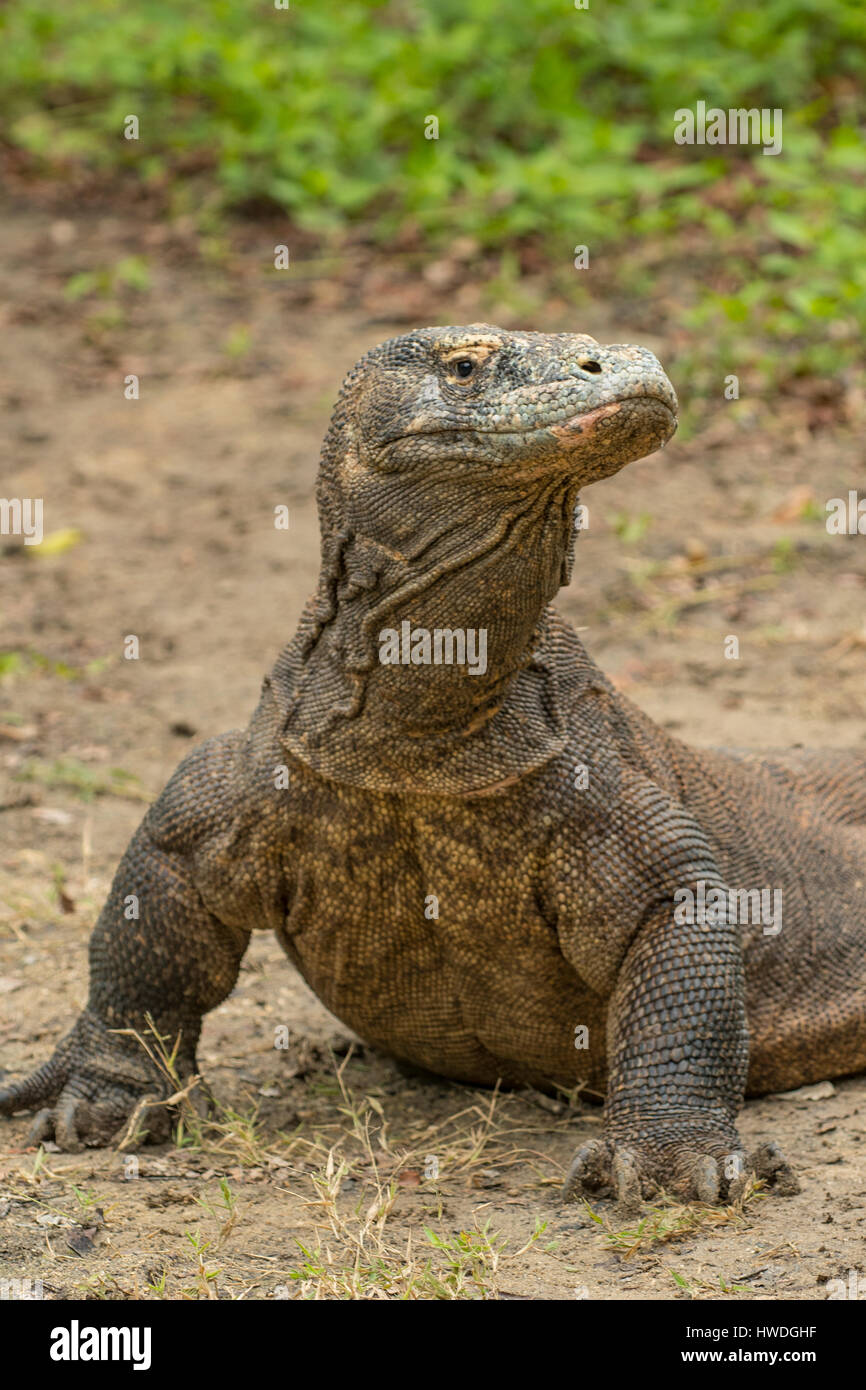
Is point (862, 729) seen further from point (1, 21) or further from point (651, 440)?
point (1, 21)

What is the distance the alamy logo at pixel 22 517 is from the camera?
399 inches

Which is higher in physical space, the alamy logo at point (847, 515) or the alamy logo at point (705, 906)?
the alamy logo at point (847, 515)

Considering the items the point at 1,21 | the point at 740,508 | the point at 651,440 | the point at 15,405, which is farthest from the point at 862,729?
the point at 1,21

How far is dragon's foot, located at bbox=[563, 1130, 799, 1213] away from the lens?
13.4 ft

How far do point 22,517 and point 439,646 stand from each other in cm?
679

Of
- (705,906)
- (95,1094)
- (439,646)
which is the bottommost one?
(95,1094)

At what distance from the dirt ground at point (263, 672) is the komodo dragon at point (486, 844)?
0.77 feet

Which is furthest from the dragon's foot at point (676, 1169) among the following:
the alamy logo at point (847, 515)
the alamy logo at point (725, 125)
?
the alamy logo at point (725, 125)

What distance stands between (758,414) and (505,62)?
4475 mm

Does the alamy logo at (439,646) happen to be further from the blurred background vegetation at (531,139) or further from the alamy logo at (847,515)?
the blurred background vegetation at (531,139)

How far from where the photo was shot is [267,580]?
9383 mm

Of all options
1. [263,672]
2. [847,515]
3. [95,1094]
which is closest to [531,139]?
[847,515]

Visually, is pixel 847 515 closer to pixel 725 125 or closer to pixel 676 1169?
pixel 725 125

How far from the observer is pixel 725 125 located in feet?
42.8
